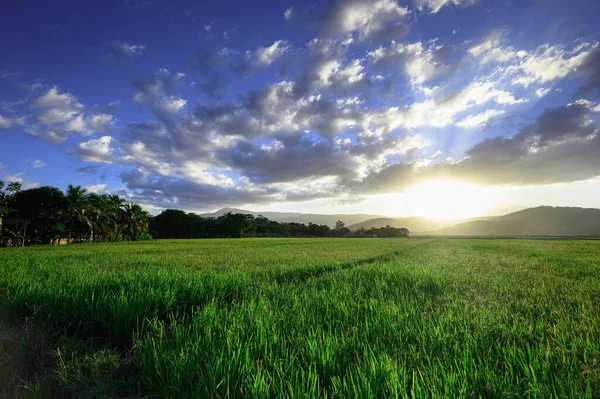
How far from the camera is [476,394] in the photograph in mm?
1561

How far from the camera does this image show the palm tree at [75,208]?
131 feet

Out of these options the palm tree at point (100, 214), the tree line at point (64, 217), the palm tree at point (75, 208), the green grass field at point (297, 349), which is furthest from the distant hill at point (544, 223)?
the green grass field at point (297, 349)

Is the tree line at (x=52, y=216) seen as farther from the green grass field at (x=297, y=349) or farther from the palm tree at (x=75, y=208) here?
the green grass field at (x=297, y=349)

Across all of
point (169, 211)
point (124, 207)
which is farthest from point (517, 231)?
point (124, 207)

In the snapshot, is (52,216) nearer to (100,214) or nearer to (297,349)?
(100,214)

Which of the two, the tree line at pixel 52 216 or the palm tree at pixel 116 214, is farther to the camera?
the palm tree at pixel 116 214

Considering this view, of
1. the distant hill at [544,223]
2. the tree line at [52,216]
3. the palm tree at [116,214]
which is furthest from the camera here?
the distant hill at [544,223]

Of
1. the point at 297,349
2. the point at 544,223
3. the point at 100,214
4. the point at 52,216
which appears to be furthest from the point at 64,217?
the point at 544,223

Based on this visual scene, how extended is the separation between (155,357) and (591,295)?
20.5ft

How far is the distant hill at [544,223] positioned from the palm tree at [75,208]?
175219mm

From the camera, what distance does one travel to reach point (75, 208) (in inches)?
1576

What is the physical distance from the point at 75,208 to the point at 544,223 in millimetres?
232162

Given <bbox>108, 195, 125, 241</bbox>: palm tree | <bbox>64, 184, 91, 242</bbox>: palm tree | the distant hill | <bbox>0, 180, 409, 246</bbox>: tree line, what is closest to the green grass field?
<bbox>0, 180, 409, 246</bbox>: tree line

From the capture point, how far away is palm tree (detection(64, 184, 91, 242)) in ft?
131
